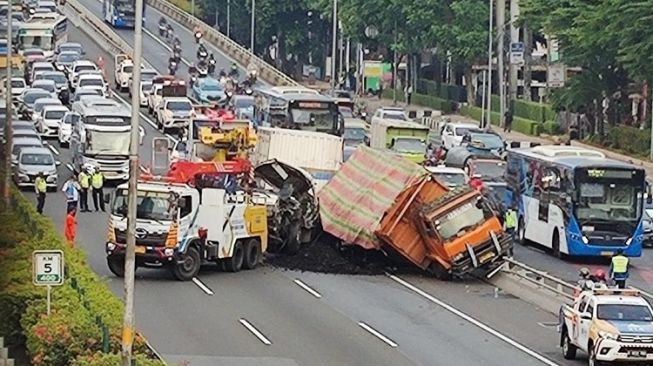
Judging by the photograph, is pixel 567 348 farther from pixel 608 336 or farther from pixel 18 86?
pixel 18 86

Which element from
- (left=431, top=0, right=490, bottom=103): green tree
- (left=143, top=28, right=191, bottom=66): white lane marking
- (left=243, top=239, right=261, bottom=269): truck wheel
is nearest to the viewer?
(left=243, top=239, right=261, bottom=269): truck wheel

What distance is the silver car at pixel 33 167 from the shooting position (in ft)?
193

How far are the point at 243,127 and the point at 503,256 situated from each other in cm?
1646

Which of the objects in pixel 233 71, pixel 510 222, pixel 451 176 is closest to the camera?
pixel 510 222

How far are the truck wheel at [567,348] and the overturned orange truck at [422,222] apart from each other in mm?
9498

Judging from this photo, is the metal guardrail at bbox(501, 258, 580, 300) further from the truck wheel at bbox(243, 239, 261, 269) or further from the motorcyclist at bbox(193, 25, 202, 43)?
the motorcyclist at bbox(193, 25, 202, 43)

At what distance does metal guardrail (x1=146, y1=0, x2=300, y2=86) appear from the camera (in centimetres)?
11546

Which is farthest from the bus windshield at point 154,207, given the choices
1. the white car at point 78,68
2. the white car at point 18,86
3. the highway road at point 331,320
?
the white car at point 78,68

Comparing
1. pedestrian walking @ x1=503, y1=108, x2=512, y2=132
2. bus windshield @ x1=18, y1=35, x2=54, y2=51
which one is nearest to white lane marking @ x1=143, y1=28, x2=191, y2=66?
bus windshield @ x1=18, y1=35, x2=54, y2=51

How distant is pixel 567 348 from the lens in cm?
3541

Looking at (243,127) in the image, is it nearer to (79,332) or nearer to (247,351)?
(247,351)

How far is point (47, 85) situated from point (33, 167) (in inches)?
973

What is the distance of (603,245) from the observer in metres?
49.4

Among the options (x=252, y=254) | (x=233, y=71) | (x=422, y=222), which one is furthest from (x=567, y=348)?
(x=233, y=71)
